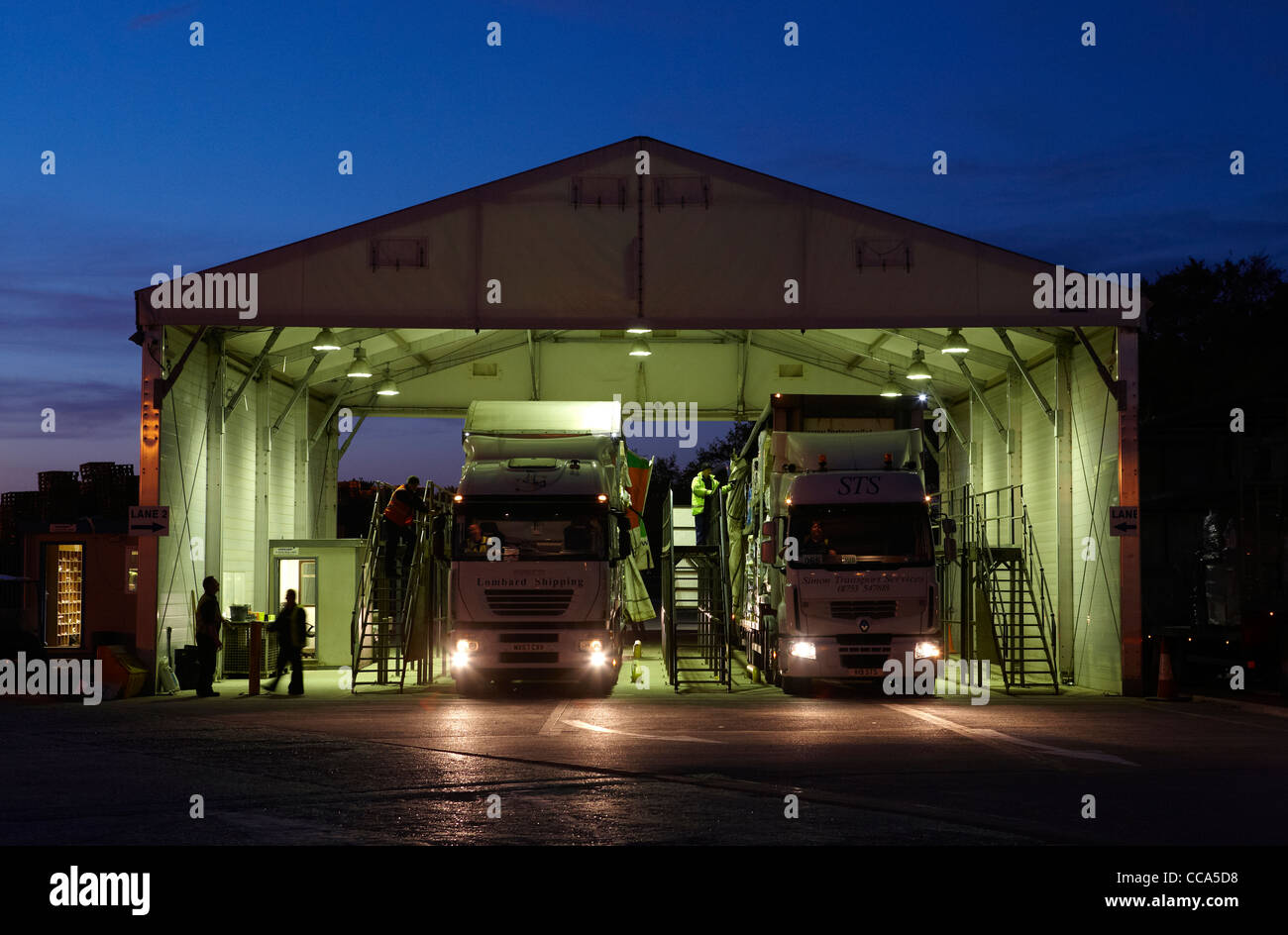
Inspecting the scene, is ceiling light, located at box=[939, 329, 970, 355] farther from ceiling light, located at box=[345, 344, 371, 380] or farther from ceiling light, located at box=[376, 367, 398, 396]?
ceiling light, located at box=[376, 367, 398, 396]

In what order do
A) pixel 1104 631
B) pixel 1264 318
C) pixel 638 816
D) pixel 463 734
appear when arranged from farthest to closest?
pixel 1264 318
pixel 1104 631
pixel 463 734
pixel 638 816

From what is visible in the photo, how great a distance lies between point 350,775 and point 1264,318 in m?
51.8

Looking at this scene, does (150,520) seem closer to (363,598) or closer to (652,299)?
(363,598)

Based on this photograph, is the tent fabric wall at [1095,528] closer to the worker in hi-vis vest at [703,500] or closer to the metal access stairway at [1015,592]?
the metal access stairway at [1015,592]

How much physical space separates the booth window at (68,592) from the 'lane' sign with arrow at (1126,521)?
71.0 ft

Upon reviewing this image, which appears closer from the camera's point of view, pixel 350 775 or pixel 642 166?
pixel 350 775

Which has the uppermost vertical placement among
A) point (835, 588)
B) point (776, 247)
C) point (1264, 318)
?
point (1264, 318)

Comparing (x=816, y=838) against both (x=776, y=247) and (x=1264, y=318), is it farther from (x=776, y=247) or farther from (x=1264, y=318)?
(x=1264, y=318)

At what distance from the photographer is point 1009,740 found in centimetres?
1556

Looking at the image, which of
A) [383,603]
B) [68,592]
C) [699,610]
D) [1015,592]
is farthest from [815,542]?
[68,592]

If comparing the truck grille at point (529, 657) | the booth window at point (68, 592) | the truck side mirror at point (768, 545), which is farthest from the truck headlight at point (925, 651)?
the booth window at point (68, 592)

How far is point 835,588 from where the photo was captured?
21531 millimetres

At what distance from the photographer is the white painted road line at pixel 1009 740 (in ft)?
45.3
